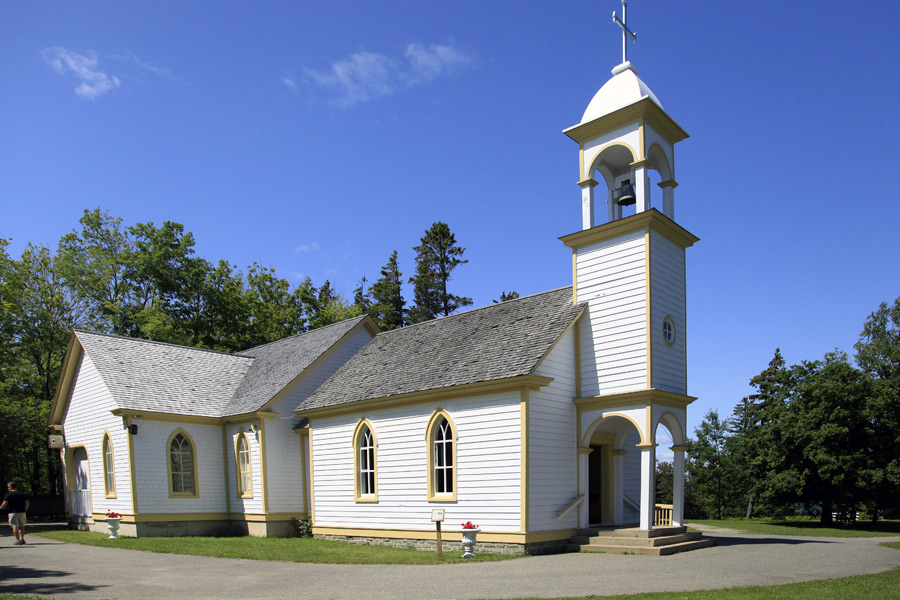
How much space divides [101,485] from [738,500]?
43.8 m

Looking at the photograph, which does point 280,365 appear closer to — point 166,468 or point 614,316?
point 166,468

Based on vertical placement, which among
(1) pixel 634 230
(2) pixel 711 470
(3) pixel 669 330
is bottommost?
(2) pixel 711 470

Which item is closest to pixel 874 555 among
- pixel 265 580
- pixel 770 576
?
pixel 770 576

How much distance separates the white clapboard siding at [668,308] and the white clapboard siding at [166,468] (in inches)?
627

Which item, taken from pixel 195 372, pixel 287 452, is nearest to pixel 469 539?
pixel 287 452

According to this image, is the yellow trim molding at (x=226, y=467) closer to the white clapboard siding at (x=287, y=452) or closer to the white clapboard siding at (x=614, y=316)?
the white clapboard siding at (x=287, y=452)

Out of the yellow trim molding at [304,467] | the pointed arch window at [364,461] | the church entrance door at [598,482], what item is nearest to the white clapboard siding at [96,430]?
the yellow trim molding at [304,467]

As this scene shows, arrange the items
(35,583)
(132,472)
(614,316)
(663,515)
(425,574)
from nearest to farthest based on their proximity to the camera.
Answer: (35,583) < (425,574) < (614,316) < (663,515) < (132,472)

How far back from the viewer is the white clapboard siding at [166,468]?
23203mm

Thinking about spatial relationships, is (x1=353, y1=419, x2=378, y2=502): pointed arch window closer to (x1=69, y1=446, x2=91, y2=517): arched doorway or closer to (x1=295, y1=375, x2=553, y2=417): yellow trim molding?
(x1=295, y1=375, x2=553, y2=417): yellow trim molding

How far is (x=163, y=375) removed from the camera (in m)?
26.3

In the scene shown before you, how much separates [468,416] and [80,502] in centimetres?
1739

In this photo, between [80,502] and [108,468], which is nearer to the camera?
[108,468]

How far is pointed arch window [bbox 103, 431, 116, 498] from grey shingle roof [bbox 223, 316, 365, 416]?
13.2ft
